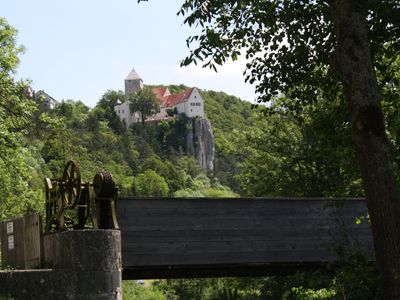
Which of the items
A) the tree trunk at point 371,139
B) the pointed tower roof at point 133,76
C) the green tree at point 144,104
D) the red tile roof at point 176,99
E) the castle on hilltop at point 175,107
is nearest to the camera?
the tree trunk at point 371,139

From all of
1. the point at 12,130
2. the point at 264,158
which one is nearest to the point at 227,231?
the point at 12,130

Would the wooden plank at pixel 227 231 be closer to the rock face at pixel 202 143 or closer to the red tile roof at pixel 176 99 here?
the rock face at pixel 202 143

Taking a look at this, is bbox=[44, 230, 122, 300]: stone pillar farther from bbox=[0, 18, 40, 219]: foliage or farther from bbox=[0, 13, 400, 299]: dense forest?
bbox=[0, 18, 40, 219]: foliage

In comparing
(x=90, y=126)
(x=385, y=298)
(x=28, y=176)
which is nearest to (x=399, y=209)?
(x=385, y=298)

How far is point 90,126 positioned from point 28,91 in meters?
107

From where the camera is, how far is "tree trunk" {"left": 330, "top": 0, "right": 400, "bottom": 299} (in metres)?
6.91

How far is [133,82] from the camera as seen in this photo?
622 feet

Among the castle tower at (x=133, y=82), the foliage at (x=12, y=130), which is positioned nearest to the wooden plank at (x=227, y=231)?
the foliage at (x=12, y=130)

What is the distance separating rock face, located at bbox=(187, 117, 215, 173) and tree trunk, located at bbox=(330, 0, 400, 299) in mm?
144311

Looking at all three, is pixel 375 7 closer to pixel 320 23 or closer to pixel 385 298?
pixel 320 23

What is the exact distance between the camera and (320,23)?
10242mm

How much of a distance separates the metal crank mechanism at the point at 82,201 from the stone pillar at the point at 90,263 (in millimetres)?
612

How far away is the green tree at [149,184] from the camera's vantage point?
10956 cm

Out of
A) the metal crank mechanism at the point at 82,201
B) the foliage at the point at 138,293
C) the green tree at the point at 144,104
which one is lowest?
the foliage at the point at 138,293
